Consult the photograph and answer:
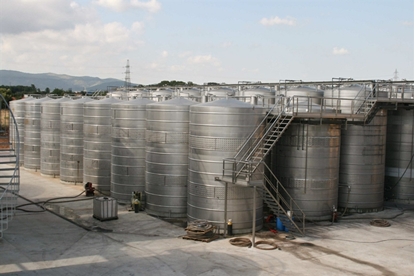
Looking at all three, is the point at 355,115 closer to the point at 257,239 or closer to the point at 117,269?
the point at 257,239

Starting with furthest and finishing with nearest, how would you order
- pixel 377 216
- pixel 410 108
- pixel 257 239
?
pixel 410 108
pixel 377 216
pixel 257 239

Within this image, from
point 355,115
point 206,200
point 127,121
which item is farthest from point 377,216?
point 127,121

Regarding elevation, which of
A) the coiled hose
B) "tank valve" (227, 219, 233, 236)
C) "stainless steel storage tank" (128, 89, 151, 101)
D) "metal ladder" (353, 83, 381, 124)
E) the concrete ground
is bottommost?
the concrete ground

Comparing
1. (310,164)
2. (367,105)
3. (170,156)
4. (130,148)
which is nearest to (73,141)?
(130,148)

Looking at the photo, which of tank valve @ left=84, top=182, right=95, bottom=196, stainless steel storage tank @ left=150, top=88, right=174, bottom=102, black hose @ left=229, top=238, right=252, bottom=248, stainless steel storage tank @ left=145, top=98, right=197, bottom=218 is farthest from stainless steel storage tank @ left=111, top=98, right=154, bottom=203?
black hose @ left=229, top=238, right=252, bottom=248

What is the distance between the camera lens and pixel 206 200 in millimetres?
22250

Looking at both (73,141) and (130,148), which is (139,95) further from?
(130,148)

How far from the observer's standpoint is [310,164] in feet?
81.0

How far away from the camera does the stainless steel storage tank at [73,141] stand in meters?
34.9

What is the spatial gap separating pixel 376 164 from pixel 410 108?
16.7 ft

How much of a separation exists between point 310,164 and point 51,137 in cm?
2292

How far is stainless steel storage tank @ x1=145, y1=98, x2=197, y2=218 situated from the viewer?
980 inches

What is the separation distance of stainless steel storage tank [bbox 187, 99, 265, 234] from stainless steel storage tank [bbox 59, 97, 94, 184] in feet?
49.7

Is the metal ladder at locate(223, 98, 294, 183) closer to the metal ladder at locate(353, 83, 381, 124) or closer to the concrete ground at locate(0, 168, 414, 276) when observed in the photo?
the concrete ground at locate(0, 168, 414, 276)
